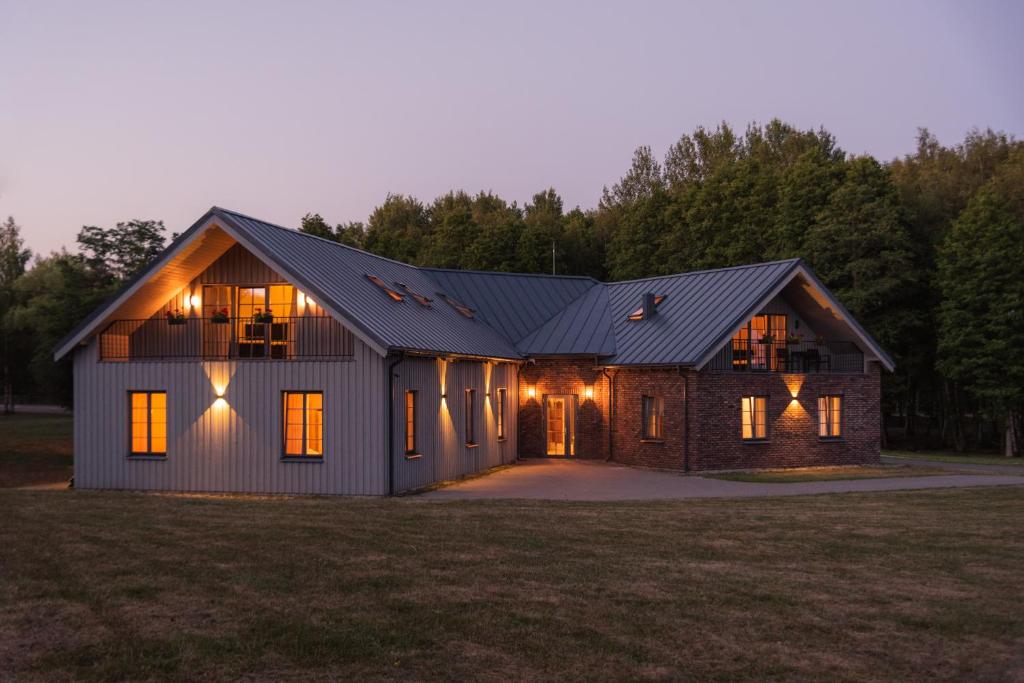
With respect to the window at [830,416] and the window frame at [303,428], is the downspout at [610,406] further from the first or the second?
the window frame at [303,428]

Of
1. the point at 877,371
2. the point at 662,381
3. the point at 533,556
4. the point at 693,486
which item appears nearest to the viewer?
the point at 533,556

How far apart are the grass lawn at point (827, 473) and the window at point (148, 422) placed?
1323 cm

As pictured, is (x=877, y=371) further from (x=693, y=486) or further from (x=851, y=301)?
(x=851, y=301)

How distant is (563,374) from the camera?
29.7 m

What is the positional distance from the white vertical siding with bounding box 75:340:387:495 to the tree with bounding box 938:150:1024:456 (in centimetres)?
2892

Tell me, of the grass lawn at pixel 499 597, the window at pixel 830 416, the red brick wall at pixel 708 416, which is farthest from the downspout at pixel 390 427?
the window at pixel 830 416

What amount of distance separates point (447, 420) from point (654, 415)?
264 inches

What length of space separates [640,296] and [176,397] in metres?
15.8

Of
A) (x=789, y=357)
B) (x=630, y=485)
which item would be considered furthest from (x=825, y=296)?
(x=630, y=485)

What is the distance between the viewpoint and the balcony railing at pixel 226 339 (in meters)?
20.4

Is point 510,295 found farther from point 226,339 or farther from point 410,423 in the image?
point 226,339

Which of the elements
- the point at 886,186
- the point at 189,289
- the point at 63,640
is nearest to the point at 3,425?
the point at 189,289

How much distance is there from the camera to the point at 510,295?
3297cm

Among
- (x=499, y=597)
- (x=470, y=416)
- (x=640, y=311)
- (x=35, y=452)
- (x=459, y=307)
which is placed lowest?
(x=35, y=452)
